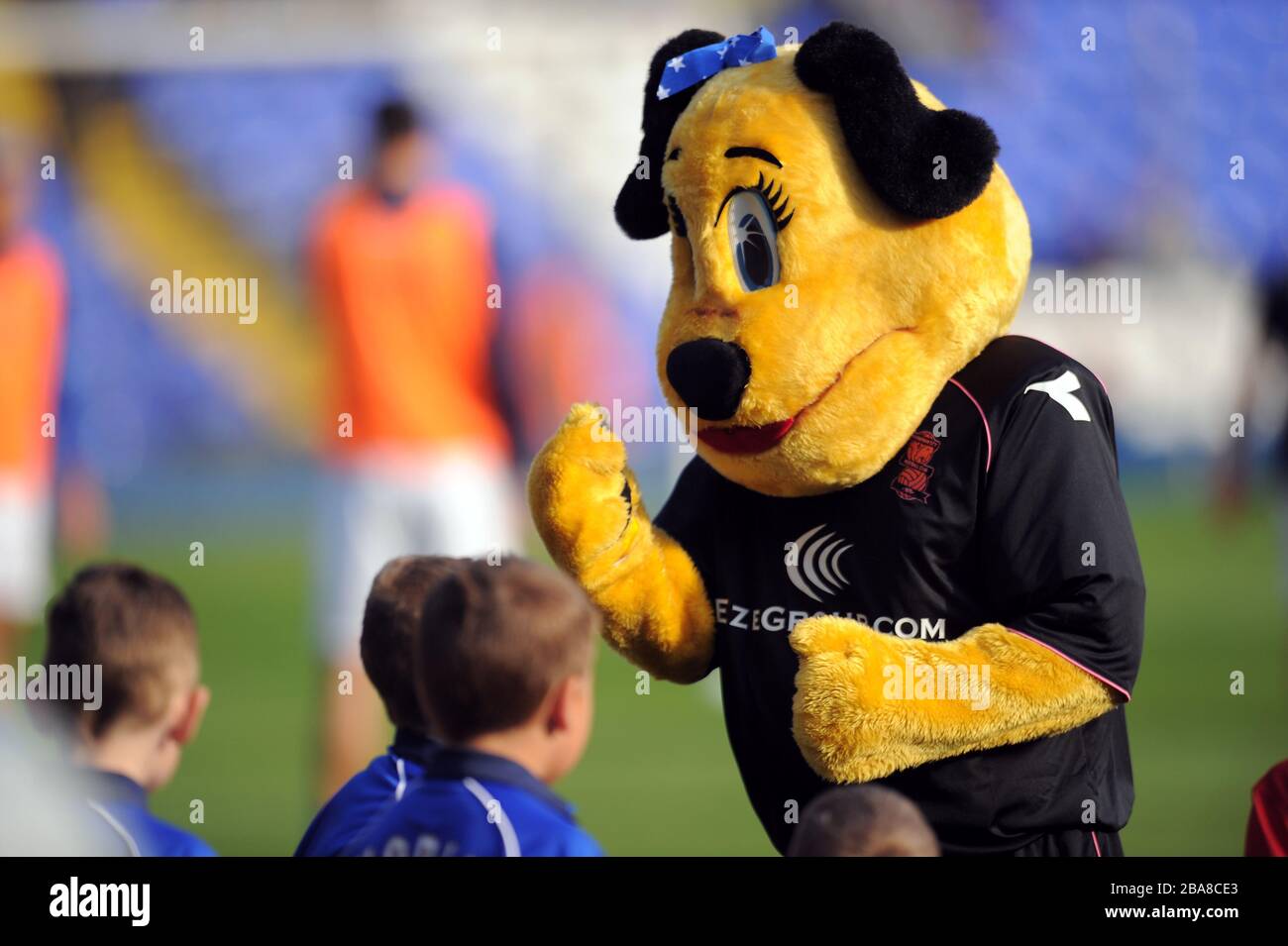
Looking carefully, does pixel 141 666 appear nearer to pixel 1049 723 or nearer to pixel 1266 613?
pixel 1049 723

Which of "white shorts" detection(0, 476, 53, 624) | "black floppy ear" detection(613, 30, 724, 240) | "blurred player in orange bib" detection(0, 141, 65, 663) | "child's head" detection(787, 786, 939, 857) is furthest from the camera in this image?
"blurred player in orange bib" detection(0, 141, 65, 663)

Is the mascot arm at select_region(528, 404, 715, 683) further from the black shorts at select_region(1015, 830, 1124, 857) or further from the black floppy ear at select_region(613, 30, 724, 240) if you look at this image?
the black shorts at select_region(1015, 830, 1124, 857)

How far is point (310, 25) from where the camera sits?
499 inches

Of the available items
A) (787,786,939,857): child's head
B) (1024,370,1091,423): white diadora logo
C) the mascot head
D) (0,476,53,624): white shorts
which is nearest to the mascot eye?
the mascot head

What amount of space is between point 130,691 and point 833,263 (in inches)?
49.4

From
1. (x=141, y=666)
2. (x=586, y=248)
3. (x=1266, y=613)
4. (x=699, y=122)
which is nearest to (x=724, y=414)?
(x=699, y=122)

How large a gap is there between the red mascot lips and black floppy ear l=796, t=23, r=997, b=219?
1.26ft

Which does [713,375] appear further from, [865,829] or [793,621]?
[865,829]

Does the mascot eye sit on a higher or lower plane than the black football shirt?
higher

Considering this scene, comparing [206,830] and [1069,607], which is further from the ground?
[1069,607]

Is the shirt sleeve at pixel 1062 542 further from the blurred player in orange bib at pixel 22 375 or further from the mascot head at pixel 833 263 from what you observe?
the blurred player in orange bib at pixel 22 375

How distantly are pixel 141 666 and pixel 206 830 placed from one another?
2.52 metres

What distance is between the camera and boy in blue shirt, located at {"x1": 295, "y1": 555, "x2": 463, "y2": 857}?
256 cm

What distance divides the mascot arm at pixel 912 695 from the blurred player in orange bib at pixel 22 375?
423 cm
